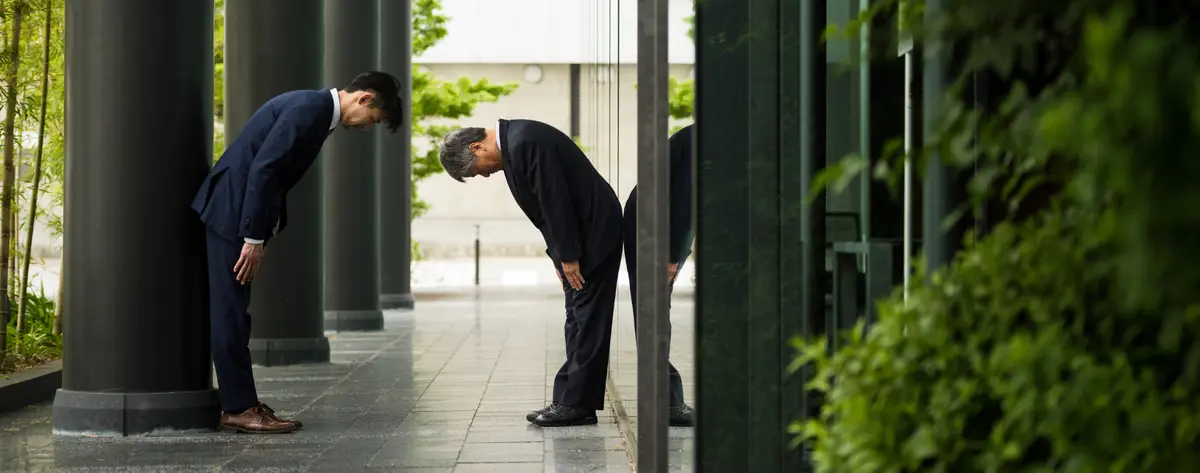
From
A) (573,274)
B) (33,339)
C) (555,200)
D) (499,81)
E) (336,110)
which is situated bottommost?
(33,339)

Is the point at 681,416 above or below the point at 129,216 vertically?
below

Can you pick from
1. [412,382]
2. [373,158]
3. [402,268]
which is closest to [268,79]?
[412,382]

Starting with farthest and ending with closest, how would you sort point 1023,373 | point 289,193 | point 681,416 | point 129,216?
point 289,193, point 129,216, point 681,416, point 1023,373

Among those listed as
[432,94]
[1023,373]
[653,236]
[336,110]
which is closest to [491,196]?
[432,94]

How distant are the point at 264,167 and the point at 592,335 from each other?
1.72 metres

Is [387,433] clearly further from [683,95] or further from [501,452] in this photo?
[683,95]

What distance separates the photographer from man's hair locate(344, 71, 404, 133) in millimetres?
7414

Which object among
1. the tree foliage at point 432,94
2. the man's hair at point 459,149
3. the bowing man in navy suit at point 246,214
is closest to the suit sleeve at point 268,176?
the bowing man in navy suit at point 246,214

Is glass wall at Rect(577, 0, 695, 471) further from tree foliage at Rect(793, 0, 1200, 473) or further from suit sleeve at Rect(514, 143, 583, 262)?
tree foliage at Rect(793, 0, 1200, 473)

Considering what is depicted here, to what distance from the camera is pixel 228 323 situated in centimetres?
712

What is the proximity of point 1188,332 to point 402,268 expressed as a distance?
19108mm

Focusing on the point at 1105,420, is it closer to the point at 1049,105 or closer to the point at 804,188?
the point at 1049,105

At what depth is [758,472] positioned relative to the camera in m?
4.48

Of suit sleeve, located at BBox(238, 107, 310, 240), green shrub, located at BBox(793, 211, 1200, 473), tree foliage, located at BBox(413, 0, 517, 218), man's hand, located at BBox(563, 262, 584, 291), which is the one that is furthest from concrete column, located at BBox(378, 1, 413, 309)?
green shrub, located at BBox(793, 211, 1200, 473)
